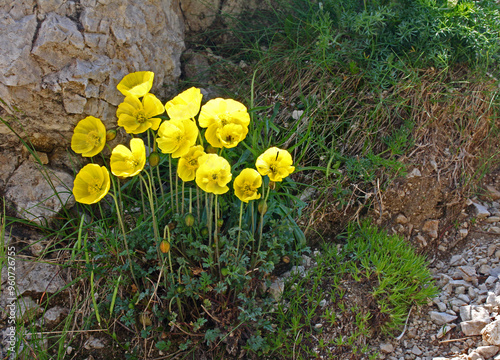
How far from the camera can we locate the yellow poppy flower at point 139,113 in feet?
5.16

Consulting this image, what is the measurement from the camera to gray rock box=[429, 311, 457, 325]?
184cm

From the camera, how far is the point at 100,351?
69.2 inches

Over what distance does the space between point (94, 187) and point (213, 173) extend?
17.3 inches

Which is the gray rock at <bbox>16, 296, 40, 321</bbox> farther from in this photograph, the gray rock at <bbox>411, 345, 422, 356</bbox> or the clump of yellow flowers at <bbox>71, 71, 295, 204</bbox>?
the gray rock at <bbox>411, 345, 422, 356</bbox>

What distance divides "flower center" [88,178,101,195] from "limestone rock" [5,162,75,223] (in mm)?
567

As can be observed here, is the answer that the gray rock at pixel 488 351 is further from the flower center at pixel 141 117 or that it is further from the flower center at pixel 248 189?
the flower center at pixel 141 117

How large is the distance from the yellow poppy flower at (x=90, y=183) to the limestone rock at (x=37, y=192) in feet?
1.79

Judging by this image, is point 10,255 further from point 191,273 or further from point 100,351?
point 191,273

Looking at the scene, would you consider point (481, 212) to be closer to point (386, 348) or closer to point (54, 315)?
point (386, 348)

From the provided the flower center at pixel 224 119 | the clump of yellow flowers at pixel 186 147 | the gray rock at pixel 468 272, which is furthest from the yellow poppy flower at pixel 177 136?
the gray rock at pixel 468 272

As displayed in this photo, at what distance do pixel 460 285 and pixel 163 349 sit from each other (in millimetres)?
1420

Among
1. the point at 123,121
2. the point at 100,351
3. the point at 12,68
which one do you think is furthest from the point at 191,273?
the point at 12,68

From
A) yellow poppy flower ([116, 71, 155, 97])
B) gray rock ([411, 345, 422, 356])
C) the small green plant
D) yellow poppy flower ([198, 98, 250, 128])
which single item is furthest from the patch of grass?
yellow poppy flower ([116, 71, 155, 97])

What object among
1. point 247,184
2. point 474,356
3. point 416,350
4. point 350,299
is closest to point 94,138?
point 247,184
